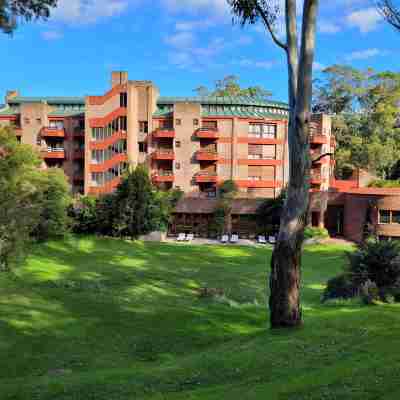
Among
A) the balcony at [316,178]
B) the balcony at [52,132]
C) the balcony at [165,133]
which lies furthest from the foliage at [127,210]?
the balcony at [316,178]

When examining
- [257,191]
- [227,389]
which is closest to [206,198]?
[257,191]

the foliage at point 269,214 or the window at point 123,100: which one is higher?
the window at point 123,100

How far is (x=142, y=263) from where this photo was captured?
94.8ft

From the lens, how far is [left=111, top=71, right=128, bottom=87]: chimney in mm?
48094

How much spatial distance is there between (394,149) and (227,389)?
50.6m

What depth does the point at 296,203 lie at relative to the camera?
10422mm

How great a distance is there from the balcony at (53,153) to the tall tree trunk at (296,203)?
41320mm

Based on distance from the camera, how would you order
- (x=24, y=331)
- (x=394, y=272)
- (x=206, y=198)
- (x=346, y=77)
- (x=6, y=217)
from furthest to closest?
1. (x=346, y=77)
2. (x=206, y=198)
3. (x=394, y=272)
4. (x=6, y=217)
5. (x=24, y=331)

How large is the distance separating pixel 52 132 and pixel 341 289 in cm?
3864

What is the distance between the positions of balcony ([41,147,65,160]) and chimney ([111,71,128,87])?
950 cm

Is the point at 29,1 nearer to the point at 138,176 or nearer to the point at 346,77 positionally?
the point at 138,176

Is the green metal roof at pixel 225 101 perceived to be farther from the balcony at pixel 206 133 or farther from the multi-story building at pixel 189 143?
the balcony at pixel 206 133

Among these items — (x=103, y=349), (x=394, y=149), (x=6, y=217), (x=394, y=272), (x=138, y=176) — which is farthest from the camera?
(x=394, y=149)

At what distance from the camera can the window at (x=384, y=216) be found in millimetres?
36062
